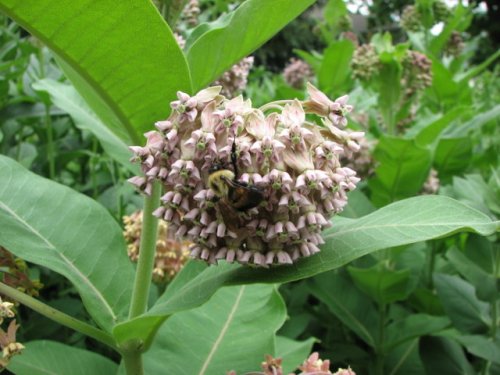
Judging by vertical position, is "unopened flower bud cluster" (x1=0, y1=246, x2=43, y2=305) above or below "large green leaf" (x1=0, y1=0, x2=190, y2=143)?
below

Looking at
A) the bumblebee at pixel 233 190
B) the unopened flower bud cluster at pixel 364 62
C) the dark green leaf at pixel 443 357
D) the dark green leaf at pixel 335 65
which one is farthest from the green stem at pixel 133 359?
the dark green leaf at pixel 335 65

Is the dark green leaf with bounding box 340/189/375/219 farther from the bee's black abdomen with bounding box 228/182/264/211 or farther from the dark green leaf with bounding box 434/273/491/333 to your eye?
the bee's black abdomen with bounding box 228/182/264/211

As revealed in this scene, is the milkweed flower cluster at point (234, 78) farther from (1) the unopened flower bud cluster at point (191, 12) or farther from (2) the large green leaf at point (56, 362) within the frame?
(2) the large green leaf at point (56, 362)

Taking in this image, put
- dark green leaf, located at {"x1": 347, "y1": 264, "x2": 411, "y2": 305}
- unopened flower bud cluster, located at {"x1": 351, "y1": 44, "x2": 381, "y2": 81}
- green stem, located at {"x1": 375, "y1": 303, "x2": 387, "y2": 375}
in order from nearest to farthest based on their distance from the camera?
dark green leaf, located at {"x1": 347, "y1": 264, "x2": 411, "y2": 305}, green stem, located at {"x1": 375, "y1": 303, "x2": 387, "y2": 375}, unopened flower bud cluster, located at {"x1": 351, "y1": 44, "x2": 381, "y2": 81}

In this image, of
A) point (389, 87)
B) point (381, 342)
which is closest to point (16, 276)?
point (381, 342)

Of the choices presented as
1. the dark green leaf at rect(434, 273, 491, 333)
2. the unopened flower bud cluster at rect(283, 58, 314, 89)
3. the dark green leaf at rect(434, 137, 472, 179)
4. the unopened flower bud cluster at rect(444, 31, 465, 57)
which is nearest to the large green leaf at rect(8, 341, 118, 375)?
the dark green leaf at rect(434, 273, 491, 333)

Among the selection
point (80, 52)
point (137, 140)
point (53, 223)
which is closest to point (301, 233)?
point (137, 140)
